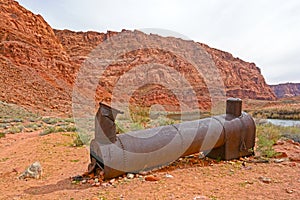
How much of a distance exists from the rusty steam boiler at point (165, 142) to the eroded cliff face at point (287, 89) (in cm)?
12331

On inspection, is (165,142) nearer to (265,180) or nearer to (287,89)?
(265,180)

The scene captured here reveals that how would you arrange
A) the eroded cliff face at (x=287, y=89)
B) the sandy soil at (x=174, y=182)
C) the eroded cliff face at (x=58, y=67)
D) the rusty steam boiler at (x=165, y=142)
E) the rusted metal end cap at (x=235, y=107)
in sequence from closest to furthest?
1. the sandy soil at (x=174, y=182)
2. the rusty steam boiler at (x=165, y=142)
3. the rusted metal end cap at (x=235, y=107)
4. the eroded cliff face at (x=58, y=67)
5. the eroded cliff face at (x=287, y=89)

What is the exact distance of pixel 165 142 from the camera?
430 cm

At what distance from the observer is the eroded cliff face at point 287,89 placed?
114 m

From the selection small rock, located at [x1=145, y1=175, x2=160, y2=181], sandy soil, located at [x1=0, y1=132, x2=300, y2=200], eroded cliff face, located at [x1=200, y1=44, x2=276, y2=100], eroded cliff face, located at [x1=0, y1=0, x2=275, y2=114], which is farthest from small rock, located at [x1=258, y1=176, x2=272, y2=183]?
eroded cliff face, located at [x1=200, y1=44, x2=276, y2=100]

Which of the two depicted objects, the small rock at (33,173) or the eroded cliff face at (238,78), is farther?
the eroded cliff face at (238,78)

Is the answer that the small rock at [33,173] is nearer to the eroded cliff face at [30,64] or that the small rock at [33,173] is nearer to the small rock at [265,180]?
the small rock at [265,180]

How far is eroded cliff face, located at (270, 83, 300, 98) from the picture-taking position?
114m

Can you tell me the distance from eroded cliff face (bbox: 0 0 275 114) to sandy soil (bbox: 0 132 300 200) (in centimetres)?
1974

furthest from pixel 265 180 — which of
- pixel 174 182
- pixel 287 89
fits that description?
pixel 287 89

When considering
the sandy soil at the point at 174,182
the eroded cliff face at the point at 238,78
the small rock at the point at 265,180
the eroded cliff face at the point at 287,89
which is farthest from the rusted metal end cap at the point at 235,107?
the eroded cliff face at the point at 287,89

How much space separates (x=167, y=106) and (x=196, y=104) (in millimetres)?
7063

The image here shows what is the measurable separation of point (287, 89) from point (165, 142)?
130 m

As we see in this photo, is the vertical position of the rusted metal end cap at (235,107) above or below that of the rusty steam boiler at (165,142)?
above
